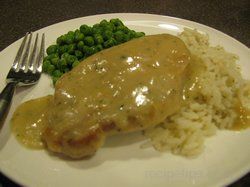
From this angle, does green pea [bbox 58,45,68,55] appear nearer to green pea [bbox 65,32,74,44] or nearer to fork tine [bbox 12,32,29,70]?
green pea [bbox 65,32,74,44]

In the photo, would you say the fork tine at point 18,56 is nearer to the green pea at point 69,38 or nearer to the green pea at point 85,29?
the green pea at point 69,38

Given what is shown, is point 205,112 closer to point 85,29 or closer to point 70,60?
point 70,60

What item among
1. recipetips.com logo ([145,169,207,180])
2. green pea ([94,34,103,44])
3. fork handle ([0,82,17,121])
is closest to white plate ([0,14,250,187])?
recipetips.com logo ([145,169,207,180])

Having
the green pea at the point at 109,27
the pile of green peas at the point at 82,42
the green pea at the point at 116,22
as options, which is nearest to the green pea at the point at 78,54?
the pile of green peas at the point at 82,42

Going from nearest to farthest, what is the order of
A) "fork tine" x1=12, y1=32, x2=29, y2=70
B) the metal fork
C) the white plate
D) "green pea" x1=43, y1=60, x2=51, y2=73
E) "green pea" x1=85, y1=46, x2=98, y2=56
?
the white plate, the metal fork, "fork tine" x1=12, y1=32, x2=29, y2=70, "green pea" x1=43, y1=60, x2=51, y2=73, "green pea" x1=85, y1=46, x2=98, y2=56

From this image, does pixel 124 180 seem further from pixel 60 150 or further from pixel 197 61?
pixel 197 61
